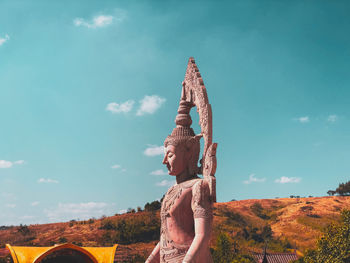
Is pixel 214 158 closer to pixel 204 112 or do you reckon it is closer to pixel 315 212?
pixel 204 112

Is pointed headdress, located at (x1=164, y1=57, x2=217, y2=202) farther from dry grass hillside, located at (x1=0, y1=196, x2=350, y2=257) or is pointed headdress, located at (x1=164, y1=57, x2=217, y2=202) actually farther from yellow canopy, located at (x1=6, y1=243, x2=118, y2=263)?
dry grass hillside, located at (x1=0, y1=196, x2=350, y2=257)

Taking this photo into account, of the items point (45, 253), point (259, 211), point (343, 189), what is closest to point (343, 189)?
point (343, 189)

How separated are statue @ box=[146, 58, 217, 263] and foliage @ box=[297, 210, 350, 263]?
48.5ft

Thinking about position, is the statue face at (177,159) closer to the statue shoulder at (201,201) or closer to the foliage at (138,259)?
the statue shoulder at (201,201)

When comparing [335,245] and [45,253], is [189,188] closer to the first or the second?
[45,253]

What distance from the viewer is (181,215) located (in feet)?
16.5

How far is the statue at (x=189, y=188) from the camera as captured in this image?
4715 mm

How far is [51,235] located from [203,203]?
38.8 meters

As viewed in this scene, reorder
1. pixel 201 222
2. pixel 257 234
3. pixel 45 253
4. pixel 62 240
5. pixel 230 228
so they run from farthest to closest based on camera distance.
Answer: pixel 230 228 < pixel 257 234 < pixel 62 240 < pixel 45 253 < pixel 201 222

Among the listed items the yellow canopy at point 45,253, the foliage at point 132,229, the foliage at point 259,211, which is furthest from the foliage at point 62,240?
the foliage at point 259,211

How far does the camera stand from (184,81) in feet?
20.1

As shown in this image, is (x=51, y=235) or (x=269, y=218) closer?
(x=51, y=235)

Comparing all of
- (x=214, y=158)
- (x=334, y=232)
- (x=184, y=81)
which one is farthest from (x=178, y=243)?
(x=334, y=232)

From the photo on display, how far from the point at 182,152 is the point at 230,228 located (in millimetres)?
41028
